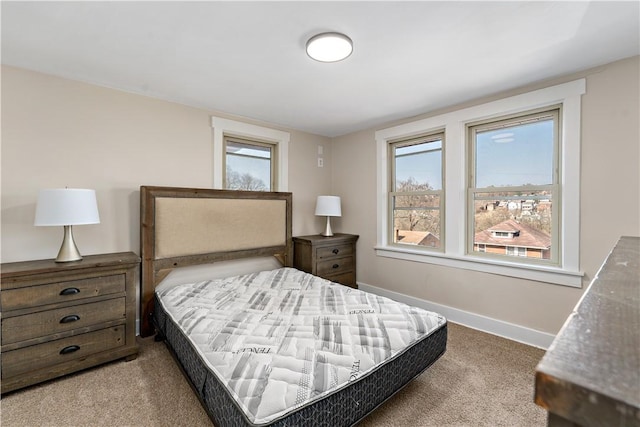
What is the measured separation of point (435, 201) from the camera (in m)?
3.30

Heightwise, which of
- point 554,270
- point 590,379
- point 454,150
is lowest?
point 554,270

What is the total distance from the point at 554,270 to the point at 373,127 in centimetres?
250

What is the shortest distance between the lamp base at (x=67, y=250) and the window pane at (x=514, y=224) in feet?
11.9

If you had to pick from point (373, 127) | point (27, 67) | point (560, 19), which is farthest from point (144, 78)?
point (560, 19)

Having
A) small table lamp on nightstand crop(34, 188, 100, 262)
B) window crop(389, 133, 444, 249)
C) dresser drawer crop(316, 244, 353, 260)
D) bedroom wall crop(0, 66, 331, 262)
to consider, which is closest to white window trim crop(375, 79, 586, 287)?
window crop(389, 133, 444, 249)

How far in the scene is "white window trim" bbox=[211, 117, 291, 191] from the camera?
3.18 meters

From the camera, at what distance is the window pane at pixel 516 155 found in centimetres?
252

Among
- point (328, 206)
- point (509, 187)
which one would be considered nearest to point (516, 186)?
point (509, 187)

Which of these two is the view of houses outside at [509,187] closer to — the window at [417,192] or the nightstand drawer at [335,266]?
the window at [417,192]

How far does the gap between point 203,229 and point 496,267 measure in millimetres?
2948

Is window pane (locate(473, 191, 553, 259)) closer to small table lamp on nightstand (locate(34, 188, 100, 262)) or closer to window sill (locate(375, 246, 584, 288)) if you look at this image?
window sill (locate(375, 246, 584, 288))

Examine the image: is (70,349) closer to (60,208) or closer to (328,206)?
(60,208)

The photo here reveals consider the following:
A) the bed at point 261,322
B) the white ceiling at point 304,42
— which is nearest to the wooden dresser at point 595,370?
the bed at point 261,322

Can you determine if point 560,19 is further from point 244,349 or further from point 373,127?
point 244,349
